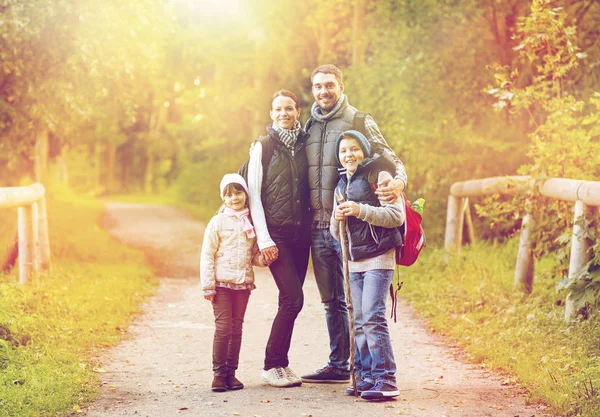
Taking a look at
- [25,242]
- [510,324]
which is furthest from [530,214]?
[25,242]

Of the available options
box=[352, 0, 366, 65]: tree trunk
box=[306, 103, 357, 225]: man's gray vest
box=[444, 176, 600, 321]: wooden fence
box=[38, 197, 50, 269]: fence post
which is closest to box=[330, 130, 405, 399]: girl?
box=[306, 103, 357, 225]: man's gray vest

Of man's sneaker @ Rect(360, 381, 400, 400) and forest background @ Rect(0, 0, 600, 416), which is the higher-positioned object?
forest background @ Rect(0, 0, 600, 416)

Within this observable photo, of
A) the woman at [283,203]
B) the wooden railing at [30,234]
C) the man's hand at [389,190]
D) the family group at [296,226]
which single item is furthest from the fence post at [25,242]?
the man's hand at [389,190]

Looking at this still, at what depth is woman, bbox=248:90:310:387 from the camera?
582cm

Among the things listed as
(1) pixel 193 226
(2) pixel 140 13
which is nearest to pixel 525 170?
(2) pixel 140 13

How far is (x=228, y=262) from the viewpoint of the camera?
584cm

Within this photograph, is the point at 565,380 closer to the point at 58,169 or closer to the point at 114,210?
the point at 114,210

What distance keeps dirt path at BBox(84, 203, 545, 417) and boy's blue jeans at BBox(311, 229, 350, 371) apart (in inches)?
10.3

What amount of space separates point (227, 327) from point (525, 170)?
13.5ft

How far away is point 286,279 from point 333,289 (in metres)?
0.36

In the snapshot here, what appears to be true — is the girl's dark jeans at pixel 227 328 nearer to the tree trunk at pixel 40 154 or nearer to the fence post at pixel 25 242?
the fence post at pixel 25 242

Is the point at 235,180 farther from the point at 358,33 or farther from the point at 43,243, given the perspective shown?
the point at 358,33

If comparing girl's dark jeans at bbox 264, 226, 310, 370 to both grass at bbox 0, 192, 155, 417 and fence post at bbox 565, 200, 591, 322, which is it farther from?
fence post at bbox 565, 200, 591, 322

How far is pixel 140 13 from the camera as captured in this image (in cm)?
1276
